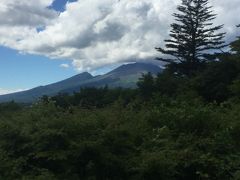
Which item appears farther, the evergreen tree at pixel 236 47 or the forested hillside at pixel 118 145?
the evergreen tree at pixel 236 47

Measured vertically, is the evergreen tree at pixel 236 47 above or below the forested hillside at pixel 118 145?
above

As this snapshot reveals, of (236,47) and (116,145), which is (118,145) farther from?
(236,47)

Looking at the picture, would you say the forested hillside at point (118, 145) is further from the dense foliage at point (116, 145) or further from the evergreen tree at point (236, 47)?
the evergreen tree at point (236, 47)

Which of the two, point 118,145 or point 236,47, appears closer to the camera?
point 118,145

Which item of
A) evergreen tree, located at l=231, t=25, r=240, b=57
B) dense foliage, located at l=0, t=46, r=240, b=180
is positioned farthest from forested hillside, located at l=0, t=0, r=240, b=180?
evergreen tree, located at l=231, t=25, r=240, b=57

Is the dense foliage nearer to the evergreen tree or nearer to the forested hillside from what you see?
the forested hillside

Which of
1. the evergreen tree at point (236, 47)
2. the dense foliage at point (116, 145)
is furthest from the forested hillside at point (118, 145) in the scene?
the evergreen tree at point (236, 47)

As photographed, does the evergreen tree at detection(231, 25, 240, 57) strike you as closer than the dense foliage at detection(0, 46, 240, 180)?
No

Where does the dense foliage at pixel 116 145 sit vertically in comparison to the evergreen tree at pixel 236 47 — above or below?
below

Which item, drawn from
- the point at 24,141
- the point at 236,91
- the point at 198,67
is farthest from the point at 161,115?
the point at 198,67

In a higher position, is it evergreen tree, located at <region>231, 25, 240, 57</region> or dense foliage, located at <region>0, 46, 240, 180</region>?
evergreen tree, located at <region>231, 25, 240, 57</region>

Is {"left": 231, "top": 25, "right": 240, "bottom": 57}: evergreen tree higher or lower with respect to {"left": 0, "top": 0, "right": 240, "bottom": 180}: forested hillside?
higher

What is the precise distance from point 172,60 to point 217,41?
6281mm

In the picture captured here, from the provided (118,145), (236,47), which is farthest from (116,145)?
(236,47)
